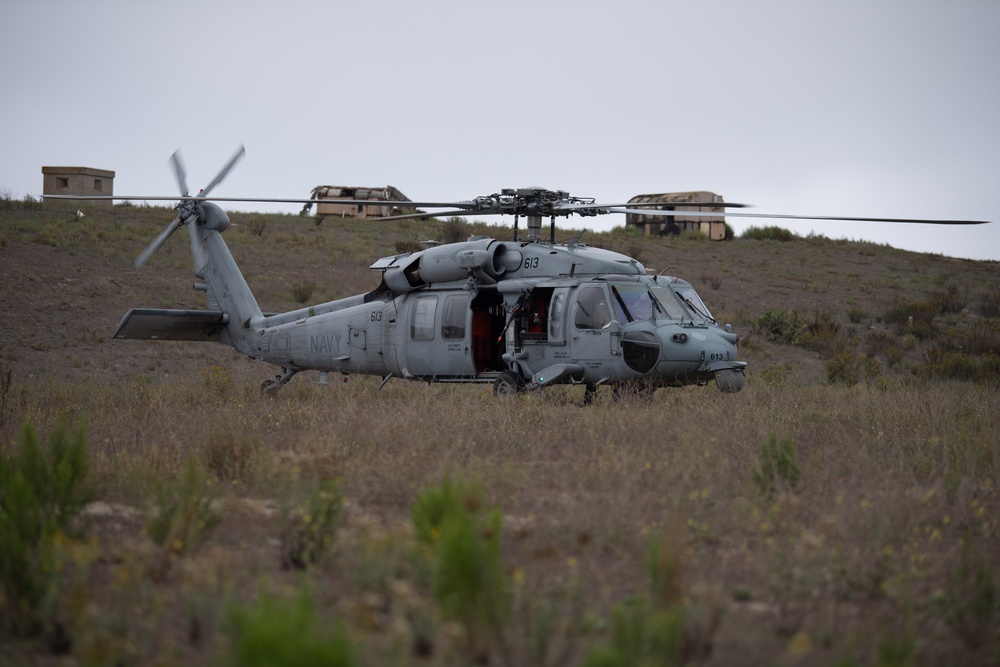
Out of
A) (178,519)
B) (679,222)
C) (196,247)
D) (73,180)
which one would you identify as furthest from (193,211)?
(679,222)

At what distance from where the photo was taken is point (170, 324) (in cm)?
1623

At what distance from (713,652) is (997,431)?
23.3 ft

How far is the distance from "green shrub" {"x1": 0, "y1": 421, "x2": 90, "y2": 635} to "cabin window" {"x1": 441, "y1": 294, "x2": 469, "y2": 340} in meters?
7.49

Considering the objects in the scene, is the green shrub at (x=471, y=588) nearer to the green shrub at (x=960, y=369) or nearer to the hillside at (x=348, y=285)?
the hillside at (x=348, y=285)

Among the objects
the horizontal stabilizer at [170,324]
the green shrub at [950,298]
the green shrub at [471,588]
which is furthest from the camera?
the green shrub at [950,298]

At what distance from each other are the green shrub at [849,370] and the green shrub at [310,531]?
16.3 metres

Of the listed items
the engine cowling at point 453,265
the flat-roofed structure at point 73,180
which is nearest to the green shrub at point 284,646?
the engine cowling at point 453,265

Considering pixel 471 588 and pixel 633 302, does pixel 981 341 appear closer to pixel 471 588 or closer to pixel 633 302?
pixel 633 302

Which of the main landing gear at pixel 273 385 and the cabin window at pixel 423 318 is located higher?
the cabin window at pixel 423 318

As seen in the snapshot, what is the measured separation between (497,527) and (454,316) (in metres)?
9.60

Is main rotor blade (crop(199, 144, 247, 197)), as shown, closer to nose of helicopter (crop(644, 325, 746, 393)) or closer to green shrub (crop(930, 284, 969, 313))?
nose of helicopter (crop(644, 325, 746, 393))

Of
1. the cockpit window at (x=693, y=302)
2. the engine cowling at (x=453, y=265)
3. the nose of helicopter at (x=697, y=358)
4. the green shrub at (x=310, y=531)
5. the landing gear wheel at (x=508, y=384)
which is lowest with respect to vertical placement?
the green shrub at (x=310, y=531)

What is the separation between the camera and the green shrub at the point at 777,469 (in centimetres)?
786

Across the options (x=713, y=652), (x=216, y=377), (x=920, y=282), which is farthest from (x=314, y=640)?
(x=920, y=282)
